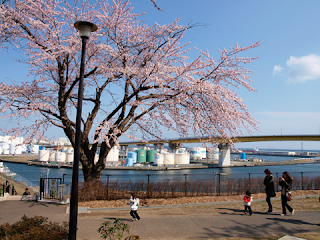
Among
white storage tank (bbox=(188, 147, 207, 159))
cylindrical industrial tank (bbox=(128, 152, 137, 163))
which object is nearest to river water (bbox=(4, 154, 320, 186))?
cylindrical industrial tank (bbox=(128, 152, 137, 163))

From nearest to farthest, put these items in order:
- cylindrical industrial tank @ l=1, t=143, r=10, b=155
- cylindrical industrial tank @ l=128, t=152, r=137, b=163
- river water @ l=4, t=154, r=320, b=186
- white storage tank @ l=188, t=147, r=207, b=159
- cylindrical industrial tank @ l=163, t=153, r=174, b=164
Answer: river water @ l=4, t=154, r=320, b=186
cylindrical industrial tank @ l=163, t=153, r=174, b=164
cylindrical industrial tank @ l=128, t=152, r=137, b=163
white storage tank @ l=188, t=147, r=207, b=159
cylindrical industrial tank @ l=1, t=143, r=10, b=155

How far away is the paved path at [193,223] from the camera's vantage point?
684cm

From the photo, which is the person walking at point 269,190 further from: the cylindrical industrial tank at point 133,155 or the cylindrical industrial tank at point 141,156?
the cylindrical industrial tank at point 141,156

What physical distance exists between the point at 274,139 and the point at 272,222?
61.4 metres

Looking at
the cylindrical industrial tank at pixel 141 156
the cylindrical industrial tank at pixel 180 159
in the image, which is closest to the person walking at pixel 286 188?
the cylindrical industrial tank at pixel 180 159

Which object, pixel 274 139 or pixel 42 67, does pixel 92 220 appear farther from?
pixel 274 139

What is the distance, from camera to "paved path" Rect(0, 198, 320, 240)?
6.84 meters

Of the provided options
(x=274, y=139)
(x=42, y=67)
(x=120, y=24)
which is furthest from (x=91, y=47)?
(x=274, y=139)

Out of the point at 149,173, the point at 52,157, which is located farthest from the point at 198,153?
the point at 52,157

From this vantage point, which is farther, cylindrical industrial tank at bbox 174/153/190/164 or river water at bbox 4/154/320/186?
cylindrical industrial tank at bbox 174/153/190/164

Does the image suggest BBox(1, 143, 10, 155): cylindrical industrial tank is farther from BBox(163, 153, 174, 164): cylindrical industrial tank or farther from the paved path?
the paved path

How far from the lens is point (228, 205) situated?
11102mm

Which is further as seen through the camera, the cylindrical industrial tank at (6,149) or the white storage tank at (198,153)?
the cylindrical industrial tank at (6,149)

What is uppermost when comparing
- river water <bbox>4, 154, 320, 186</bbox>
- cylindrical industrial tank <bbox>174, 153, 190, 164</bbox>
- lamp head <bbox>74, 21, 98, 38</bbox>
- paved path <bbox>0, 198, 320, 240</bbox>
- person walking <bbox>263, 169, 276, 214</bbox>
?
lamp head <bbox>74, 21, 98, 38</bbox>
